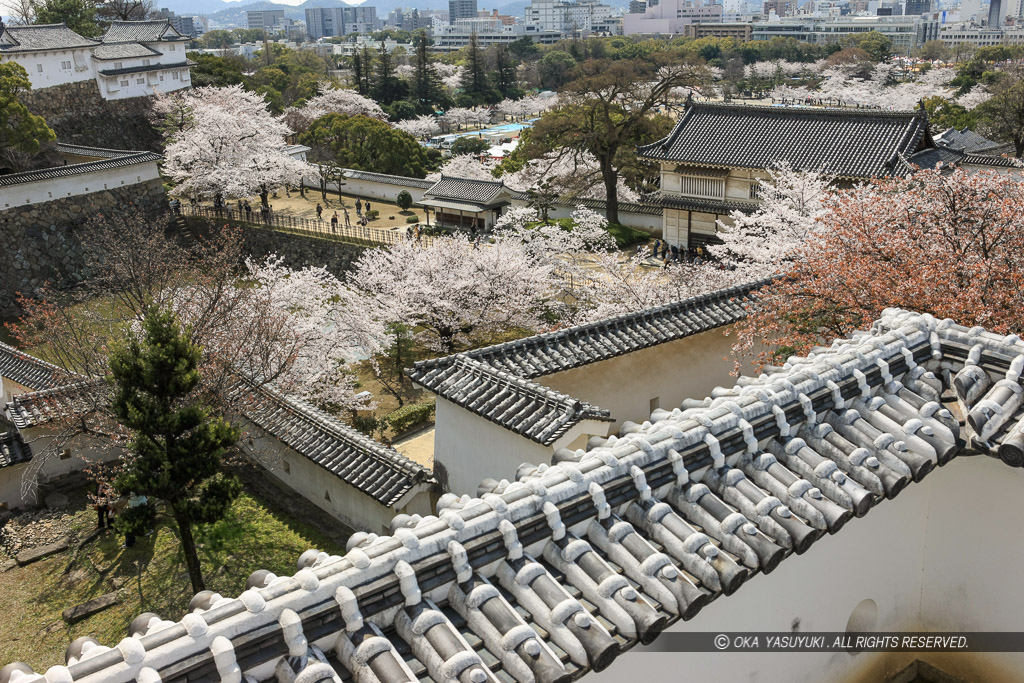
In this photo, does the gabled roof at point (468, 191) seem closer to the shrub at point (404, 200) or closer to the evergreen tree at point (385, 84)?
the shrub at point (404, 200)

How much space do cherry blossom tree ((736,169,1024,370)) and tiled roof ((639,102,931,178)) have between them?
43.6 feet

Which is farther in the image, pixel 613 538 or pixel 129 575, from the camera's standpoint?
pixel 129 575

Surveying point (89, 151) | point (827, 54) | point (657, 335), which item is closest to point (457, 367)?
point (657, 335)

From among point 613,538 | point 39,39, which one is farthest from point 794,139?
point 39,39

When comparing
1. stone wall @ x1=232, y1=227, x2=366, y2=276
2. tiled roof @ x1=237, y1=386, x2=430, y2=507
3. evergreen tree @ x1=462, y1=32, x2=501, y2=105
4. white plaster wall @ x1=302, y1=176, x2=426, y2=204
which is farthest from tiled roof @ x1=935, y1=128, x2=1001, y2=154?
evergreen tree @ x1=462, y1=32, x2=501, y2=105

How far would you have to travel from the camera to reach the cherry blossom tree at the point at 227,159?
119 ft

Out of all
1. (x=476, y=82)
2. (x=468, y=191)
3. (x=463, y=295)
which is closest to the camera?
(x=463, y=295)

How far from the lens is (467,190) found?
3612 cm

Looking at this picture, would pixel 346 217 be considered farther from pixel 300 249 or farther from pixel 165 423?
pixel 165 423

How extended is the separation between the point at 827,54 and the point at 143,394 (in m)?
122

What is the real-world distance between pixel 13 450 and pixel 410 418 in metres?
7.36

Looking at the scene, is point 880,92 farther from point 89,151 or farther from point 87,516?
point 87,516

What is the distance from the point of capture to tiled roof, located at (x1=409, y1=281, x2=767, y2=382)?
10.8 m

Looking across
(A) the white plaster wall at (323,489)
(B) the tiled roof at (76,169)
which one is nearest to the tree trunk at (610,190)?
(B) the tiled roof at (76,169)
